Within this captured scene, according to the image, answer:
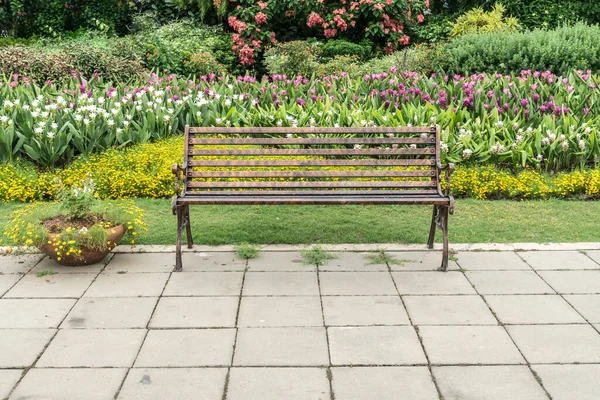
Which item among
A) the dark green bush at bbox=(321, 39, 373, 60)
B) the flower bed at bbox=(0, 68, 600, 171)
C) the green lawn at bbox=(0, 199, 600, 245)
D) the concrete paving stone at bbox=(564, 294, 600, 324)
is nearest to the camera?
the concrete paving stone at bbox=(564, 294, 600, 324)

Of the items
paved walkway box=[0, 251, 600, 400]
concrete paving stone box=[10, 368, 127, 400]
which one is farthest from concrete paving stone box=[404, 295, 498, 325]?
concrete paving stone box=[10, 368, 127, 400]

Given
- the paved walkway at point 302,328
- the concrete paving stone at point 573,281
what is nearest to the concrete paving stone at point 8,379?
the paved walkway at point 302,328

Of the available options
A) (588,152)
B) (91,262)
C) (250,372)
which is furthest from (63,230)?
(588,152)

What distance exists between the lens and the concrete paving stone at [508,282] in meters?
4.32

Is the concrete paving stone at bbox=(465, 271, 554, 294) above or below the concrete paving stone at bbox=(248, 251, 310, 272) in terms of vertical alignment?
below

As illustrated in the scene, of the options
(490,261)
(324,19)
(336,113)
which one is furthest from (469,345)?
(324,19)

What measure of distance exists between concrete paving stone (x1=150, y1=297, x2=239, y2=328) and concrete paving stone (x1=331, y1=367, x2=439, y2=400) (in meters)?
0.82

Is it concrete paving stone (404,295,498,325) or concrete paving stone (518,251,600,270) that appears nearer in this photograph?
concrete paving stone (404,295,498,325)

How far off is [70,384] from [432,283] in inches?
89.5

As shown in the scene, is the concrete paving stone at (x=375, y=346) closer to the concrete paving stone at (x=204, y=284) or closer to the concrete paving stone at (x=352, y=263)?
the concrete paving stone at (x=204, y=284)

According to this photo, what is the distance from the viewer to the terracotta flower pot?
4570 millimetres

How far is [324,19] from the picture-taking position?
14.6 meters

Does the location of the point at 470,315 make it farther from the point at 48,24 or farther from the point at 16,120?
the point at 48,24

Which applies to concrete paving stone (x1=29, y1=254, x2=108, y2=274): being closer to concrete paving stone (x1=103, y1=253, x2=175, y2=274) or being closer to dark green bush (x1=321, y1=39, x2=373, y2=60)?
concrete paving stone (x1=103, y1=253, x2=175, y2=274)
